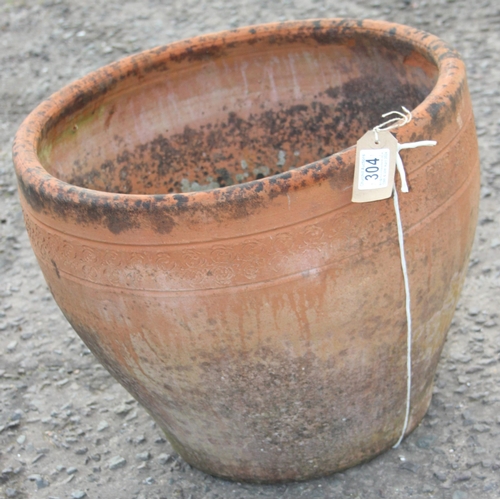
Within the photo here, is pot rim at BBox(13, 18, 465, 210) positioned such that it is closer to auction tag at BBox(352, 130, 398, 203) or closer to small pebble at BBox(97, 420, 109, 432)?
auction tag at BBox(352, 130, 398, 203)

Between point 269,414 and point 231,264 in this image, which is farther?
point 269,414

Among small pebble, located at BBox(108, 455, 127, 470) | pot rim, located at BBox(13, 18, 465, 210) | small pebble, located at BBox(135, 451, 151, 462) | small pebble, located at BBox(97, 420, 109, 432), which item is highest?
pot rim, located at BBox(13, 18, 465, 210)

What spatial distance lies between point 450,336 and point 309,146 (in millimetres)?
803

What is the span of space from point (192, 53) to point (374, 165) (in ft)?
3.54

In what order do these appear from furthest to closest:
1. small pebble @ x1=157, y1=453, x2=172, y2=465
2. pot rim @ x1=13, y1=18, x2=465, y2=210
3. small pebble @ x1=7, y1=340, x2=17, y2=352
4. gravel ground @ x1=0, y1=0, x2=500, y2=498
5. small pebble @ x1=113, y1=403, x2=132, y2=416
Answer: small pebble @ x1=7, y1=340, x2=17, y2=352, small pebble @ x1=113, y1=403, x2=132, y2=416, small pebble @ x1=157, y1=453, x2=172, y2=465, gravel ground @ x1=0, y1=0, x2=500, y2=498, pot rim @ x1=13, y1=18, x2=465, y2=210

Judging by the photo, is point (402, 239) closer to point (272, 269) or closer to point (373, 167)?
point (373, 167)

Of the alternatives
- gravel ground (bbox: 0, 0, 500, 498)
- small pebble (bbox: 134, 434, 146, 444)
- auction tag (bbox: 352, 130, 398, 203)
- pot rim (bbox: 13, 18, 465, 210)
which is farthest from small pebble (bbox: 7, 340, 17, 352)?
auction tag (bbox: 352, 130, 398, 203)

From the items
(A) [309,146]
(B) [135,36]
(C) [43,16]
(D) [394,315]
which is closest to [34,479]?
(D) [394,315]

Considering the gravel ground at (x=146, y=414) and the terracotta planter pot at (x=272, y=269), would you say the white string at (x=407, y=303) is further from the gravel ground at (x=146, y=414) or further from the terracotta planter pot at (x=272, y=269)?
the gravel ground at (x=146, y=414)

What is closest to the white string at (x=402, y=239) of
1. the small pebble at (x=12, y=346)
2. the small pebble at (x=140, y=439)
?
the small pebble at (x=140, y=439)

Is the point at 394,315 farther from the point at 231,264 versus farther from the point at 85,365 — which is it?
the point at 85,365

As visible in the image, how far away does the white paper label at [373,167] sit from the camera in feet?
4.67

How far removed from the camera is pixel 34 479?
2.14m

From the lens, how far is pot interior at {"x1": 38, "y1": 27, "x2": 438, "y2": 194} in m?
2.13
